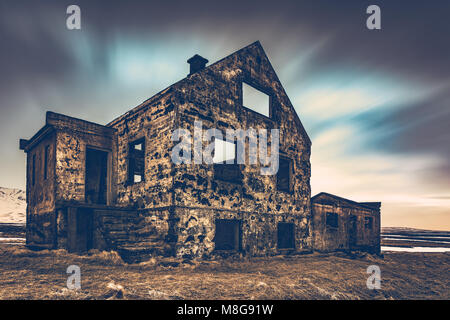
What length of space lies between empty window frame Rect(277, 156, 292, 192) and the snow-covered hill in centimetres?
4214

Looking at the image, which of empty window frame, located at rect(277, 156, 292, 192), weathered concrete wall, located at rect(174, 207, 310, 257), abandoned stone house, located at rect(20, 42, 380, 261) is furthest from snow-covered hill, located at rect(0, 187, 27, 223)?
weathered concrete wall, located at rect(174, 207, 310, 257)

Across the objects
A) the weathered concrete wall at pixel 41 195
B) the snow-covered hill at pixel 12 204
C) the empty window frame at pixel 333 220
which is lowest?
the snow-covered hill at pixel 12 204

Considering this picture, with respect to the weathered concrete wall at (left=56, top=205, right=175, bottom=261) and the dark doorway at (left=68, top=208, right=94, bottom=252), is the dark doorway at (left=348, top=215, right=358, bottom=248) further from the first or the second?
the dark doorway at (left=68, top=208, right=94, bottom=252)

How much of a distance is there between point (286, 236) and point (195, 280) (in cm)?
784

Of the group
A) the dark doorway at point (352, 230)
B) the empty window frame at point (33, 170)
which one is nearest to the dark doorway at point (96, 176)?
the empty window frame at point (33, 170)

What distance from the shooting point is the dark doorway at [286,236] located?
14592mm

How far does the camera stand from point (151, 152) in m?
11.3

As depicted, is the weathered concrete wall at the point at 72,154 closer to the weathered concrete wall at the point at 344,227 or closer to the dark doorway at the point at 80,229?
the dark doorway at the point at 80,229

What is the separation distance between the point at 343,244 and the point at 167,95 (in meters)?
12.4

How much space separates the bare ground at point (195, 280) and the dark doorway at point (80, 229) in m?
0.44

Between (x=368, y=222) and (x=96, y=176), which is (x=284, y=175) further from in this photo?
(x=96, y=176)

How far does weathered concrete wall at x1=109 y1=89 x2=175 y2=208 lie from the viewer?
34.7 feet
